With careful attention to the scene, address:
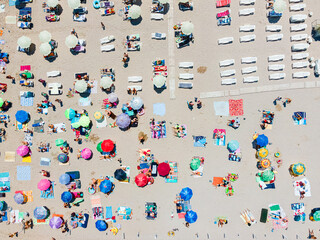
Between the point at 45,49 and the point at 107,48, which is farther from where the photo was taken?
the point at 107,48

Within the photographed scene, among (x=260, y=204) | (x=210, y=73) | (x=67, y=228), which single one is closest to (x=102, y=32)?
(x=210, y=73)

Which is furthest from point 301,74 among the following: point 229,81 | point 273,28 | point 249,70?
point 229,81

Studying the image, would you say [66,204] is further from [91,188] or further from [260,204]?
[260,204]

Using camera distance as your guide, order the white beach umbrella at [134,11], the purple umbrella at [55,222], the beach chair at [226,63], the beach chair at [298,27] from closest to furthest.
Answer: the white beach umbrella at [134,11] → the beach chair at [298,27] → the beach chair at [226,63] → the purple umbrella at [55,222]

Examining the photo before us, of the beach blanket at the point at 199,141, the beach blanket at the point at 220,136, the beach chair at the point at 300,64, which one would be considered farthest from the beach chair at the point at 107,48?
the beach chair at the point at 300,64

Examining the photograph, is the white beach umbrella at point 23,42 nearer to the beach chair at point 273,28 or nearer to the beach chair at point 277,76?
the beach chair at point 273,28

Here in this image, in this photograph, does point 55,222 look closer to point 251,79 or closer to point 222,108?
point 222,108
